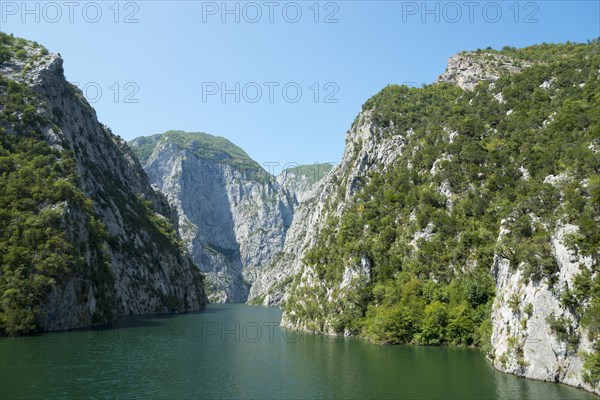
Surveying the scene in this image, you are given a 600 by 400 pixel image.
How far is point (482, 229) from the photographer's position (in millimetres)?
74688

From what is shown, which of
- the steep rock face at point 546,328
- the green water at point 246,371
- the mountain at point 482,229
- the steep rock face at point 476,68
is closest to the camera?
the green water at point 246,371

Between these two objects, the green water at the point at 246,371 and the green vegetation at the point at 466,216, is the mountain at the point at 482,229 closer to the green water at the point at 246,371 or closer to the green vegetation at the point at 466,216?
the green vegetation at the point at 466,216

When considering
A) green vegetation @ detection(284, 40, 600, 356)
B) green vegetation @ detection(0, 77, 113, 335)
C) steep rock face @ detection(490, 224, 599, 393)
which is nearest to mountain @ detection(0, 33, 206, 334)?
green vegetation @ detection(0, 77, 113, 335)

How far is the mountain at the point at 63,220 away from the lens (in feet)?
285

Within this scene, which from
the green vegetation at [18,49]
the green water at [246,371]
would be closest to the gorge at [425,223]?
the green vegetation at [18,49]

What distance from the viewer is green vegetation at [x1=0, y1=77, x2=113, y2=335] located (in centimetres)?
8319

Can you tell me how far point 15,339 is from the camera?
74.6m

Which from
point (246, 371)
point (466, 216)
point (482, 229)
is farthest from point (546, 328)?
point (466, 216)

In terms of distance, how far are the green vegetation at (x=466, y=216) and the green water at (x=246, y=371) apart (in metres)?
7.14

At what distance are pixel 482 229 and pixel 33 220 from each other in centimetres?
8800

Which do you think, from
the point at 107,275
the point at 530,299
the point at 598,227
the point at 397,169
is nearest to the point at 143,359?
the point at 530,299

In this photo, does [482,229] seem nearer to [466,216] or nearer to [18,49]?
[466,216]

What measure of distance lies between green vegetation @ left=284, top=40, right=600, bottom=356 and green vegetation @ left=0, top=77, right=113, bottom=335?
170 ft

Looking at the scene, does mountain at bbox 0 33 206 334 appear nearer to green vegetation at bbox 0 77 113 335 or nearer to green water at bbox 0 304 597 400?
green vegetation at bbox 0 77 113 335
